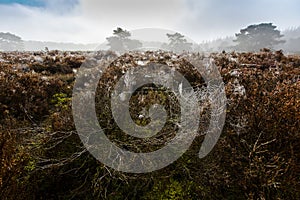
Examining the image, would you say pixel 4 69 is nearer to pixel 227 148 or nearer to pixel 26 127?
pixel 26 127

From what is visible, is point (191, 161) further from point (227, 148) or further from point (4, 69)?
point (4, 69)

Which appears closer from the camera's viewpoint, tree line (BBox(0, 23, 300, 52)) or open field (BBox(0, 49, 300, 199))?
open field (BBox(0, 49, 300, 199))

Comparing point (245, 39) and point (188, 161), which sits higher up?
point (245, 39)

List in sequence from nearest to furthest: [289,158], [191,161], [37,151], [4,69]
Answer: [289,158] → [191,161] → [37,151] → [4,69]

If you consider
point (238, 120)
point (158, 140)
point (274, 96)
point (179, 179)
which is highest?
point (274, 96)

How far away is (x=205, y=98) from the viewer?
12.1 ft

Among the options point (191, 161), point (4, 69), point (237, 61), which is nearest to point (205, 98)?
point (191, 161)

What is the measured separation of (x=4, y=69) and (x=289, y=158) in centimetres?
635

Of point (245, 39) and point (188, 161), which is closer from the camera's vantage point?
point (188, 161)

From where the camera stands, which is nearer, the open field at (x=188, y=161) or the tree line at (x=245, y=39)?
the open field at (x=188, y=161)

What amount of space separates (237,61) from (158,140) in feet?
14.2

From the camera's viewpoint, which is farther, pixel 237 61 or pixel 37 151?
pixel 237 61

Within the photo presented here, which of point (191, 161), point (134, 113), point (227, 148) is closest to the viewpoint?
point (227, 148)

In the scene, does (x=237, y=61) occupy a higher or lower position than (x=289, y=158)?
higher
